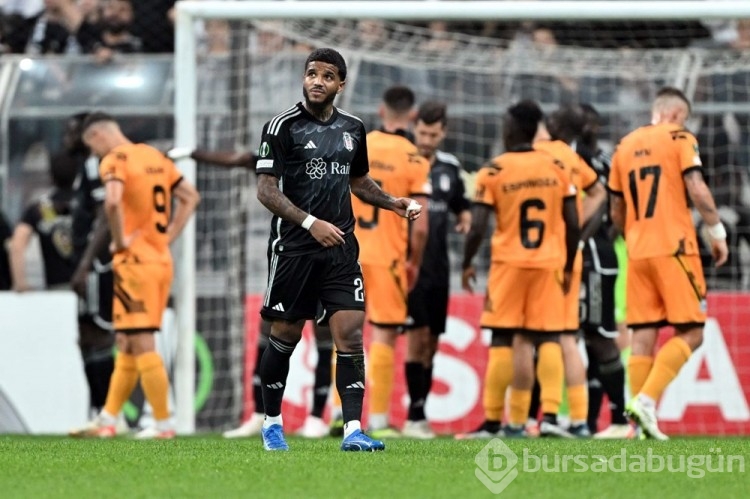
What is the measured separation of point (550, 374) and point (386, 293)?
4.47 ft

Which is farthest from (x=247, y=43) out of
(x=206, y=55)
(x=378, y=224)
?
(x=378, y=224)

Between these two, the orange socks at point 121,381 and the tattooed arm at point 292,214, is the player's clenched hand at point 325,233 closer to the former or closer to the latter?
the tattooed arm at point 292,214

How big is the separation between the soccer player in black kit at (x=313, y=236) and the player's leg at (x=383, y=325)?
134 inches

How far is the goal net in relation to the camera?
41.6 feet

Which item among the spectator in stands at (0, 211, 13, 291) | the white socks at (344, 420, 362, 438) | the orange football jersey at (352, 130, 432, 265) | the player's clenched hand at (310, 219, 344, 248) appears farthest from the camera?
the spectator in stands at (0, 211, 13, 291)

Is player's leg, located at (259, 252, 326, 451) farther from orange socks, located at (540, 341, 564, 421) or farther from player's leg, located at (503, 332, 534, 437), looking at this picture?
orange socks, located at (540, 341, 564, 421)

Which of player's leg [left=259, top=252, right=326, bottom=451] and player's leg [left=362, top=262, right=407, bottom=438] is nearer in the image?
player's leg [left=259, top=252, right=326, bottom=451]

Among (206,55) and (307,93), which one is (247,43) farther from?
(307,93)

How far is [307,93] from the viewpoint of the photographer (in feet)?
25.1

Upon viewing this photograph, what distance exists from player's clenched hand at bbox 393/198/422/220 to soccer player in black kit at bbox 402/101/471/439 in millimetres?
3809

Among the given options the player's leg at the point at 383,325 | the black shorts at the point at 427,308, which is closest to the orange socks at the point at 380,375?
the player's leg at the point at 383,325

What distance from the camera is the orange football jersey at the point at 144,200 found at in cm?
1109

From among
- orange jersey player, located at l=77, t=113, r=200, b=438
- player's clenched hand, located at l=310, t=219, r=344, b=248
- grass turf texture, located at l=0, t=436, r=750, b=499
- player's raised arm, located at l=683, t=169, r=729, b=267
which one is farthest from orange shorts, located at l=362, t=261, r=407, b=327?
player's clenched hand, located at l=310, t=219, r=344, b=248

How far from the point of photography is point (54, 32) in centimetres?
1581
